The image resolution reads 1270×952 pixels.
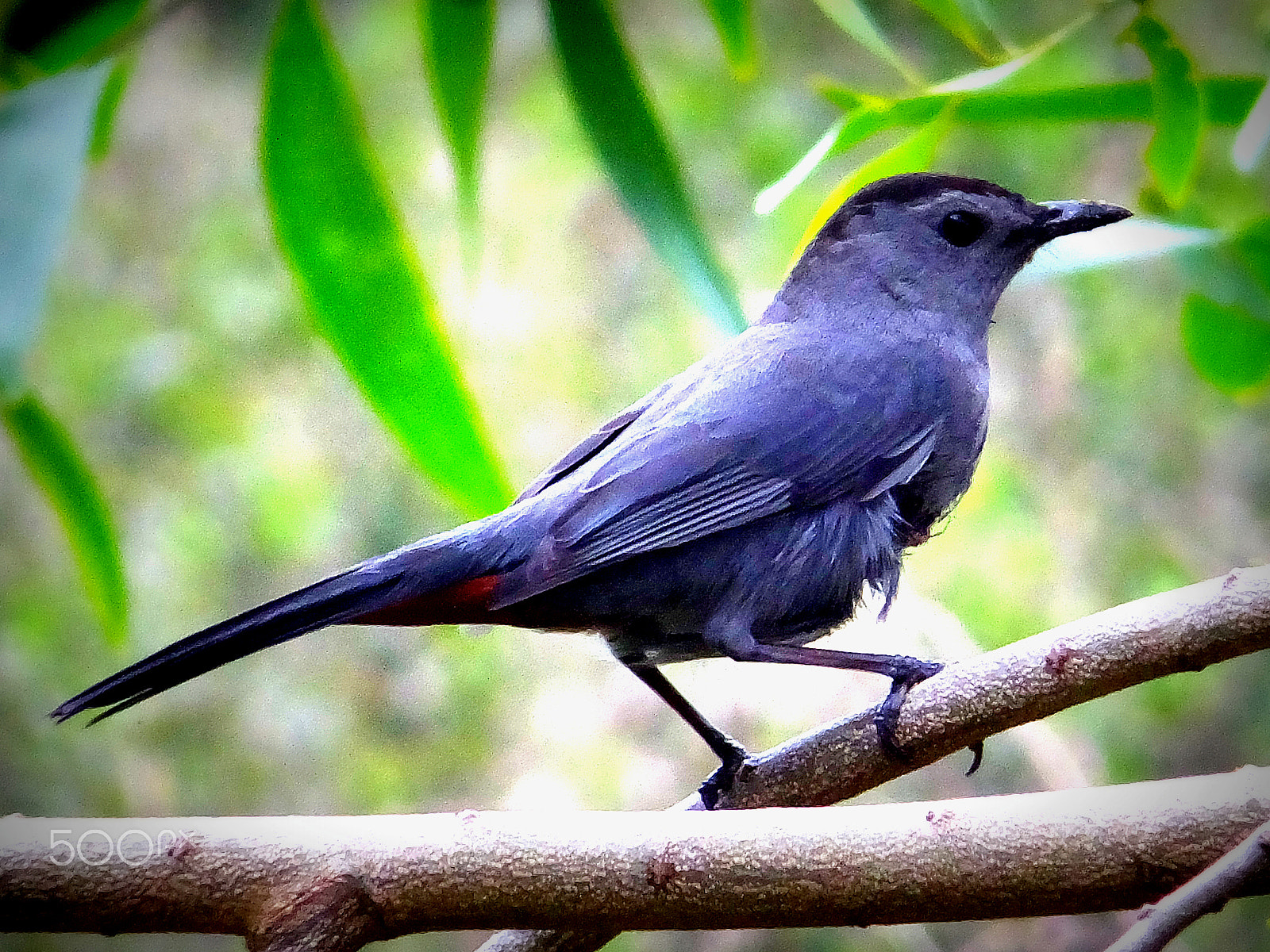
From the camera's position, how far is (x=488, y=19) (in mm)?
1755

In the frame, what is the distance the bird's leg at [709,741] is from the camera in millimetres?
1890

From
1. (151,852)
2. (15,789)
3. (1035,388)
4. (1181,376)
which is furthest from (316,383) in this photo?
(151,852)

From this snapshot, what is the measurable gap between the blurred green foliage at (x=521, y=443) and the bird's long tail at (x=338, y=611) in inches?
71.9

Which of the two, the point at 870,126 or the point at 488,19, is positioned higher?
the point at 488,19

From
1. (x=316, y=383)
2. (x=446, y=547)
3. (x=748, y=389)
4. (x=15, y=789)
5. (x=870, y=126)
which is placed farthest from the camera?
(x=316, y=383)

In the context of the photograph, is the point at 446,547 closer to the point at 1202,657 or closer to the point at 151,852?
the point at 151,852

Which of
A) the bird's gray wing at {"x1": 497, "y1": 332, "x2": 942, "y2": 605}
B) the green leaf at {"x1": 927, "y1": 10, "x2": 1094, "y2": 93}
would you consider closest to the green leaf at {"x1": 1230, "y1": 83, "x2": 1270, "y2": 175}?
the green leaf at {"x1": 927, "y1": 10, "x2": 1094, "y2": 93}

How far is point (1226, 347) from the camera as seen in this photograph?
2.02m

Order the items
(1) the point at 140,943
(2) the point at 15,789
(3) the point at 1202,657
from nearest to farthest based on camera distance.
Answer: (3) the point at 1202,657, (2) the point at 15,789, (1) the point at 140,943

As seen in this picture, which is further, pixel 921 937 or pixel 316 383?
pixel 316 383

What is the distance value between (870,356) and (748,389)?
22 centimetres

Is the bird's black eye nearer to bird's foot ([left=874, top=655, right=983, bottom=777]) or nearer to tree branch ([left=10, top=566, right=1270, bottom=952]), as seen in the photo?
bird's foot ([left=874, top=655, right=983, bottom=777])

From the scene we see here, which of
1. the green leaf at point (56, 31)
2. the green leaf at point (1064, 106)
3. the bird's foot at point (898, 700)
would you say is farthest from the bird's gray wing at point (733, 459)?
the green leaf at point (56, 31)

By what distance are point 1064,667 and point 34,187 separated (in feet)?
3.94
